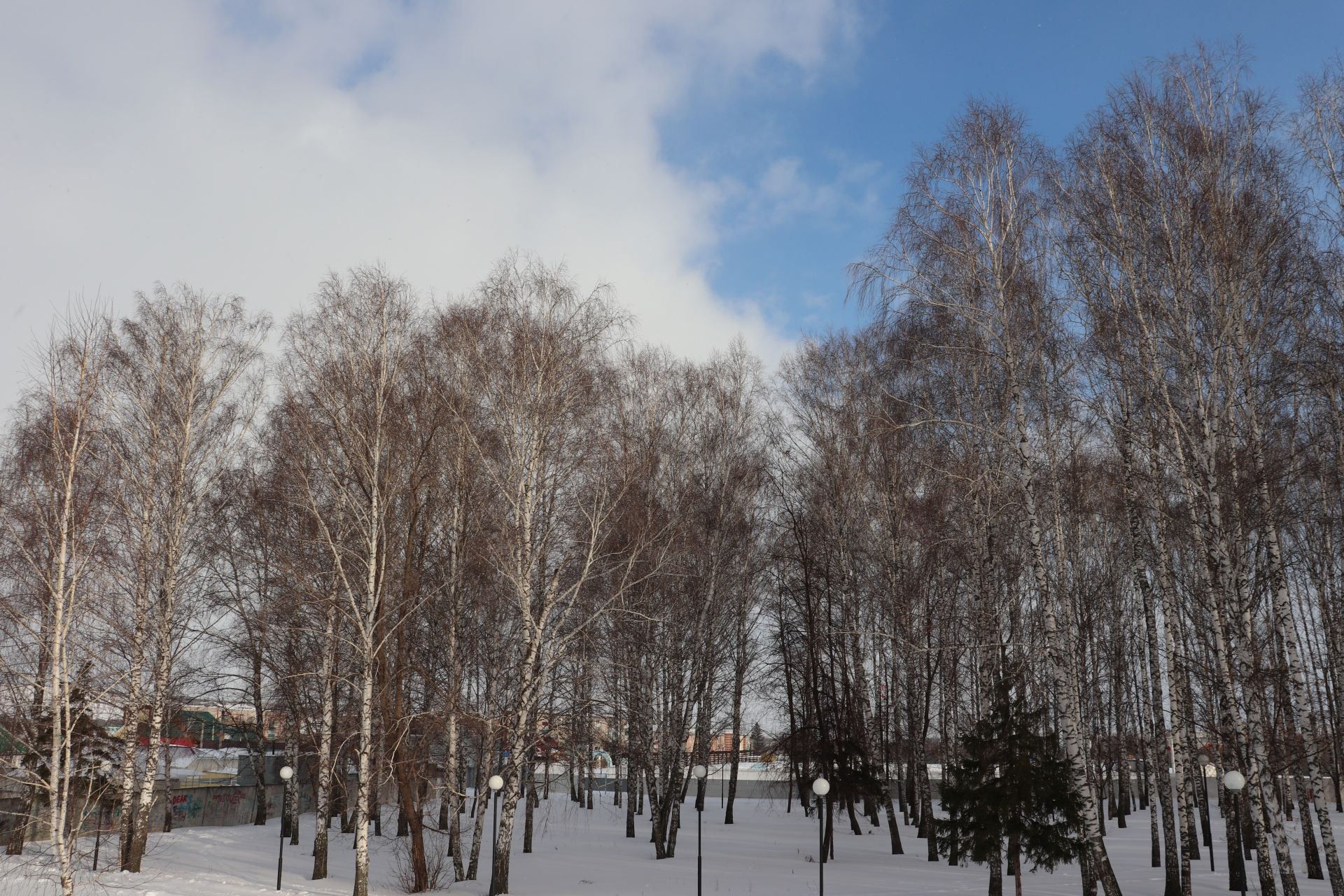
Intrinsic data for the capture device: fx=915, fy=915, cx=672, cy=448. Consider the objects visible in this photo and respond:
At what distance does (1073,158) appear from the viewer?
14.5 metres

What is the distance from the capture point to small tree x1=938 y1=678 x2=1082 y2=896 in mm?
14453

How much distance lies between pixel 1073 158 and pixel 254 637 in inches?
829

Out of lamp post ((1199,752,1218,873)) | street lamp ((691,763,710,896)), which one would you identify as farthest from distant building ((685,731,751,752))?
lamp post ((1199,752,1218,873))

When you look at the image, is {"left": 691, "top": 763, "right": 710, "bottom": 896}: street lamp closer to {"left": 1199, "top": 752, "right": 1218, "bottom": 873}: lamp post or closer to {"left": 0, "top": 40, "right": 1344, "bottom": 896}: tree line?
{"left": 0, "top": 40, "right": 1344, "bottom": 896}: tree line

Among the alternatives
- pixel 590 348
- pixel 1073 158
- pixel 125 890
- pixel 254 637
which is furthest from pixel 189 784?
pixel 1073 158

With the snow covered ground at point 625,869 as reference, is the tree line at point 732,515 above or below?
above

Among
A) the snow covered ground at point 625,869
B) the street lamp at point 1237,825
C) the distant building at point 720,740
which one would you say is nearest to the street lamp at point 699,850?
the snow covered ground at point 625,869

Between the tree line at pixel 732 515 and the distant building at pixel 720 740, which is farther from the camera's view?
the distant building at pixel 720 740

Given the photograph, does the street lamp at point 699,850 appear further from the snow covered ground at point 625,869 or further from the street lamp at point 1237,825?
the street lamp at point 1237,825

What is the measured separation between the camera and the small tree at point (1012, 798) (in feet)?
47.4

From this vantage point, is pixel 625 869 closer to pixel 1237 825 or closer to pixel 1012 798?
pixel 1012 798

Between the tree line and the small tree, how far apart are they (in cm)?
20

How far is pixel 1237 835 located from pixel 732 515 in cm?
1198

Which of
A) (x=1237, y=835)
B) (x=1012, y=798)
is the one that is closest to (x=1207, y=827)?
(x=1237, y=835)
